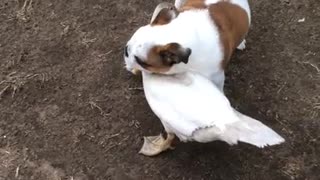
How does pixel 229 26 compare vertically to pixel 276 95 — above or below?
above

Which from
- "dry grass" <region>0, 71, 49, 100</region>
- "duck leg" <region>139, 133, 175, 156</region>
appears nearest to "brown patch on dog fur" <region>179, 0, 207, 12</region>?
"duck leg" <region>139, 133, 175, 156</region>

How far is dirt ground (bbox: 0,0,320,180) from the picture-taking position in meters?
3.35

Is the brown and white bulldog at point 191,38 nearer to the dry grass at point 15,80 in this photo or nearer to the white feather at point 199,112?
the white feather at point 199,112

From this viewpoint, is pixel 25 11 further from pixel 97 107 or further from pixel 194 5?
pixel 194 5

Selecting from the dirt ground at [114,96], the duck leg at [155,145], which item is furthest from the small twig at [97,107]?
the duck leg at [155,145]

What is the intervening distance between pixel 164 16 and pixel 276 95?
912 millimetres

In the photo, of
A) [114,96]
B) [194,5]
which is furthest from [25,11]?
[194,5]

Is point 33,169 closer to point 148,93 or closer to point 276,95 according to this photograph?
point 148,93

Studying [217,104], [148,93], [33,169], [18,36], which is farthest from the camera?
[18,36]

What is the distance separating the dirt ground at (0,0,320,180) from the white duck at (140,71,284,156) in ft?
1.23

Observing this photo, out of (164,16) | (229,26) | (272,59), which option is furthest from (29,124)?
(272,59)

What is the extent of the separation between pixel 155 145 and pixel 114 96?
0.44 meters

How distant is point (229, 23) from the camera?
10.9ft

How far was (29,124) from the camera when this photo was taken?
11.5ft
